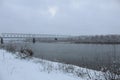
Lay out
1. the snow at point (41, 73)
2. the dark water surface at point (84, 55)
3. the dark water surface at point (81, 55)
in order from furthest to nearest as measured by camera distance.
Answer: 1. the dark water surface at point (81, 55)
2. the dark water surface at point (84, 55)
3. the snow at point (41, 73)

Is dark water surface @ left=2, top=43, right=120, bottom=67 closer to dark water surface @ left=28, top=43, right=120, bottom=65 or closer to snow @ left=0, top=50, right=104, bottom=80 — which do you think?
dark water surface @ left=28, top=43, right=120, bottom=65

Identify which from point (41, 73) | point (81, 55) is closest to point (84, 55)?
point (81, 55)

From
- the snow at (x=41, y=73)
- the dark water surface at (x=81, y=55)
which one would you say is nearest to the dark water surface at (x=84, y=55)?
the dark water surface at (x=81, y=55)

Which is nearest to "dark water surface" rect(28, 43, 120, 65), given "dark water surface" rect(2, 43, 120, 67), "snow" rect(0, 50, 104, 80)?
"dark water surface" rect(2, 43, 120, 67)

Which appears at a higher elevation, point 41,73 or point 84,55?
point 41,73

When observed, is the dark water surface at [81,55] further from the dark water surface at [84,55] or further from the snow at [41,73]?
the snow at [41,73]

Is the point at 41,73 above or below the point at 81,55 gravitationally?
above

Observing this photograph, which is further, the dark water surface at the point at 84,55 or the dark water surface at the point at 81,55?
the dark water surface at the point at 81,55

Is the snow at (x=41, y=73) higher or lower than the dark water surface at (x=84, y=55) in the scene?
higher

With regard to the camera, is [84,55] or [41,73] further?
[84,55]

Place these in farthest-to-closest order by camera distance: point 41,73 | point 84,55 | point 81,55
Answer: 1. point 81,55
2. point 84,55
3. point 41,73

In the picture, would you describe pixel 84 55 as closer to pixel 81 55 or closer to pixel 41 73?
pixel 81 55

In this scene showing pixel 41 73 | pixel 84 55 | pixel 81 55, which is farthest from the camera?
pixel 81 55

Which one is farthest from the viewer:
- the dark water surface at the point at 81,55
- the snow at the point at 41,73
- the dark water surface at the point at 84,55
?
the dark water surface at the point at 81,55
